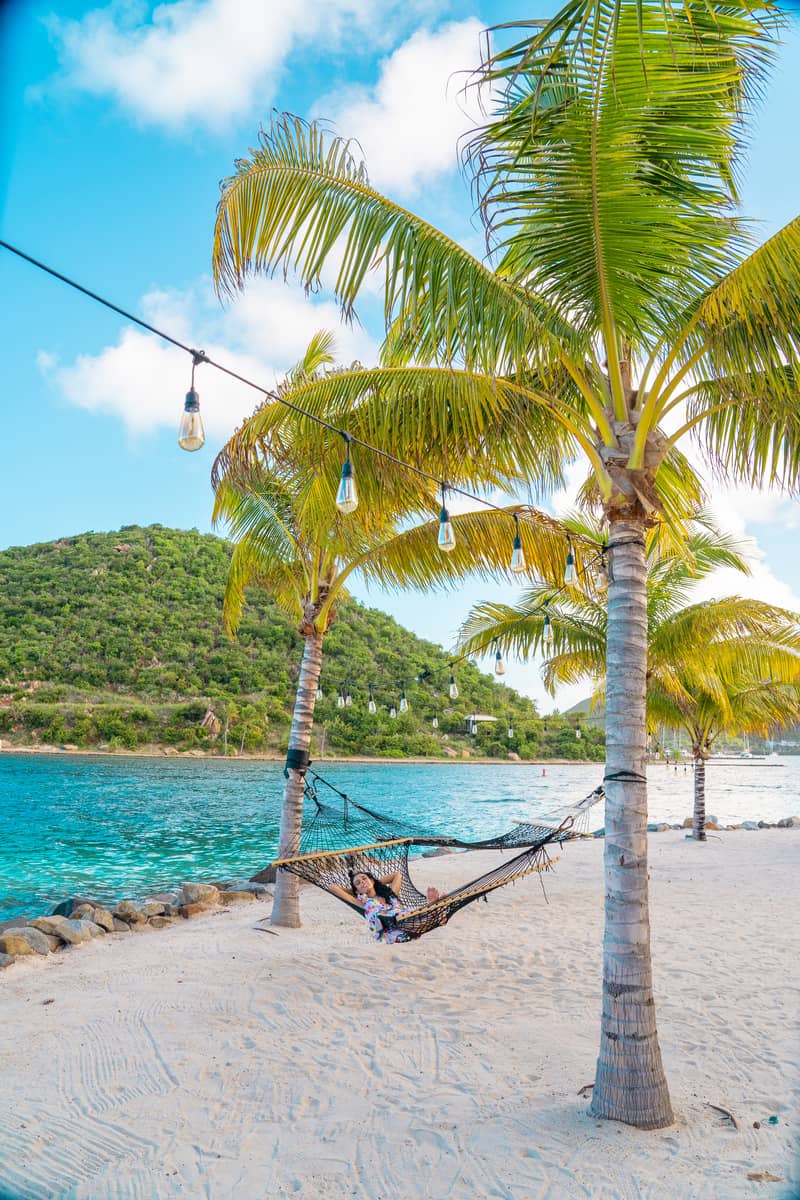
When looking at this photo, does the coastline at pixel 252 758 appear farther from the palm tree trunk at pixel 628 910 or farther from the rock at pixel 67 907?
the palm tree trunk at pixel 628 910

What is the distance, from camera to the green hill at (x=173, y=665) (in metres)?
30.4

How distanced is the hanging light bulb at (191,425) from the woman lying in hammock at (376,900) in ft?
9.46

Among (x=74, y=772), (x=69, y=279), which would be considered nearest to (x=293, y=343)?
(x=69, y=279)

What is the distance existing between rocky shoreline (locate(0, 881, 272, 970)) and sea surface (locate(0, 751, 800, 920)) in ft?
4.88

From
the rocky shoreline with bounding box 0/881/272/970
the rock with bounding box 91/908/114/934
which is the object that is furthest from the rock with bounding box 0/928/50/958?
the rock with bounding box 91/908/114/934

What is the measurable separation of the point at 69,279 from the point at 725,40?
6.65 feet

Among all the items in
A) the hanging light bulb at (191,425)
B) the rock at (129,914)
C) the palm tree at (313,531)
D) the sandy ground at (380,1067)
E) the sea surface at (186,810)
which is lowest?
the sea surface at (186,810)

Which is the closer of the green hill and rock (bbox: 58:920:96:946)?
rock (bbox: 58:920:96:946)

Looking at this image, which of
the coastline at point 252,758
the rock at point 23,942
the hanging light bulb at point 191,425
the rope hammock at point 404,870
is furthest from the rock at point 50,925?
the coastline at point 252,758

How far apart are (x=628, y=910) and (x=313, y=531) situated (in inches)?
123

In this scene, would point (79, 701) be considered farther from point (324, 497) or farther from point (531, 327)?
point (531, 327)

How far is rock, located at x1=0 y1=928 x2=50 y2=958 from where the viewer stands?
4.78 metres

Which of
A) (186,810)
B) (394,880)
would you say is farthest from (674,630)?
(186,810)

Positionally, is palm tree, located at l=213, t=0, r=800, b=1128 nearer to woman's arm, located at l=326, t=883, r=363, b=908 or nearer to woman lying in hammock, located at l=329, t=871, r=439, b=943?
woman lying in hammock, located at l=329, t=871, r=439, b=943
